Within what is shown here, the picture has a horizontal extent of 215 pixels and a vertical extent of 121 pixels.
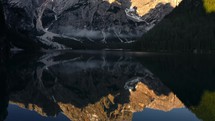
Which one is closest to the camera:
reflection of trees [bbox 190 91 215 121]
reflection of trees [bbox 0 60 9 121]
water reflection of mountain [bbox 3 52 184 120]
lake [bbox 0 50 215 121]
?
reflection of trees [bbox 190 91 215 121]

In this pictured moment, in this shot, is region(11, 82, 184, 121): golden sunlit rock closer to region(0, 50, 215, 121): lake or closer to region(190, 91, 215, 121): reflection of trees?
region(0, 50, 215, 121): lake

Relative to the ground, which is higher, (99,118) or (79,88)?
(99,118)

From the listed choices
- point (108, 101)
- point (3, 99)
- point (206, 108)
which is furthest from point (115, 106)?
point (3, 99)

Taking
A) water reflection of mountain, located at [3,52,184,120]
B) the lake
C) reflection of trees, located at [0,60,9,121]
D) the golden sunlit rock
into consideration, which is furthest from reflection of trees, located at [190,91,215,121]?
reflection of trees, located at [0,60,9,121]

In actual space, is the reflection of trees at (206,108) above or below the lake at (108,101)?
above

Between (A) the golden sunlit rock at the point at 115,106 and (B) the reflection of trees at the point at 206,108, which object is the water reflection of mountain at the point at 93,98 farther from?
(B) the reflection of trees at the point at 206,108

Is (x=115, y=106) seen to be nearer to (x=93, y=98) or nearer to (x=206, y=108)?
(x=93, y=98)

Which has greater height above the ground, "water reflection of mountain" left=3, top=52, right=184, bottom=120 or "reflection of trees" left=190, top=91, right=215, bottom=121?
"reflection of trees" left=190, top=91, right=215, bottom=121

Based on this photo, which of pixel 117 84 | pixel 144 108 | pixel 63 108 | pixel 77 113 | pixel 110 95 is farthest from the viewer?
pixel 117 84

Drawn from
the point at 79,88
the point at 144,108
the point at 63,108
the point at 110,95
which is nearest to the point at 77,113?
the point at 63,108

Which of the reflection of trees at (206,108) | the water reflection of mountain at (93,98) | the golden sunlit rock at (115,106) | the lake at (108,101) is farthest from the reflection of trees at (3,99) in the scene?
the reflection of trees at (206,108)

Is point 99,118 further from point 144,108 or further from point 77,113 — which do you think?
point 144,108
